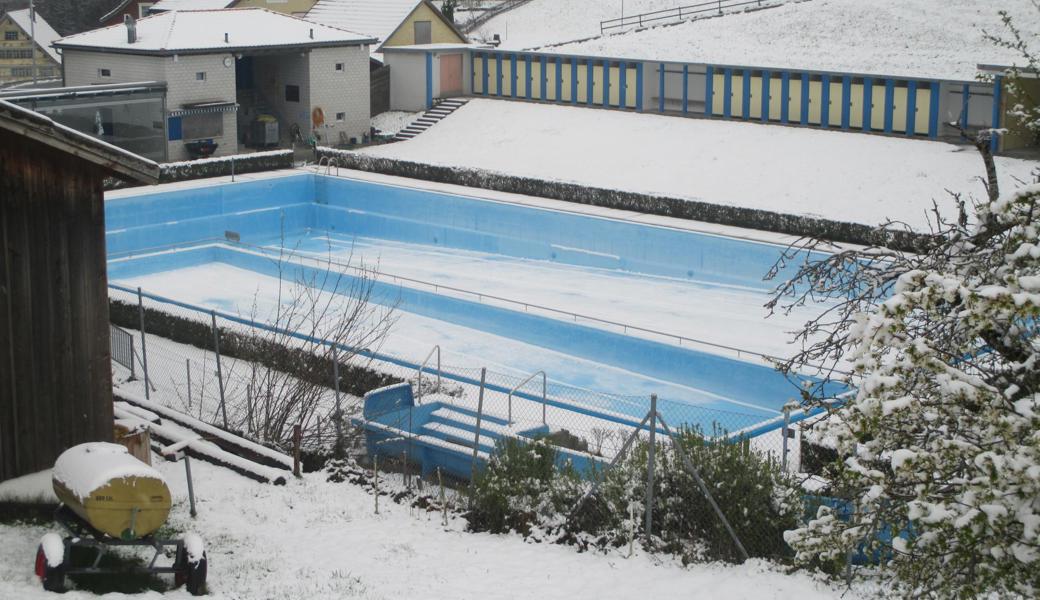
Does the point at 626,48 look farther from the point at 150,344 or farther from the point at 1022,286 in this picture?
the point at 1022,286

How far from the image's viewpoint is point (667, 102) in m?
39.7

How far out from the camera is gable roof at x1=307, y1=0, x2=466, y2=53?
4450cm

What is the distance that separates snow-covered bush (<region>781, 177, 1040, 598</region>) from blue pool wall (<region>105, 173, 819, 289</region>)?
1900cm

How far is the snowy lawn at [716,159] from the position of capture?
95.6 ft

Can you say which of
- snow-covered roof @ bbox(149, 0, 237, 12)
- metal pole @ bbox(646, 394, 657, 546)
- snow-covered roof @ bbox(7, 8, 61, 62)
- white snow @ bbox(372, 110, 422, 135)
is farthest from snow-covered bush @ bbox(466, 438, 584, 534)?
snow-covered roof @ bbox(7, 8, 61, 62)

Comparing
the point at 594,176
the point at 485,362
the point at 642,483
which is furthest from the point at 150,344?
the point at 594,176

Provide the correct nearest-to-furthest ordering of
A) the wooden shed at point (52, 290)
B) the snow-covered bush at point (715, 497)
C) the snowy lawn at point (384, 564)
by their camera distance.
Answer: the snowy lawn at point (384, 564) < the snow-covered bush at point (715, 497) < the wooden shed at point (52, 290)

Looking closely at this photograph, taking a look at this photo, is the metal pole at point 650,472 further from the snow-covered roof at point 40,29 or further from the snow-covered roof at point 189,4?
the snow-covered roof at point 40,29

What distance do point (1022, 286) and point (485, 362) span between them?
14.7 m

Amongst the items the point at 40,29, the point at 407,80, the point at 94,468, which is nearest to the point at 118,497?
the point at 94,468

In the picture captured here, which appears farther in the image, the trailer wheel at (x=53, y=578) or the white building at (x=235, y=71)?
the white building at (x=235, y=71)

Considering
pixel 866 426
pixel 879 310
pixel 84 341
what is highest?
pixel 879 310

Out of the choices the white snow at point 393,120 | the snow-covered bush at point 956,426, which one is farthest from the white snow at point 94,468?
the white snow at point 393,120

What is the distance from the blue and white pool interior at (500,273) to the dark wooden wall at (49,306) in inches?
266
